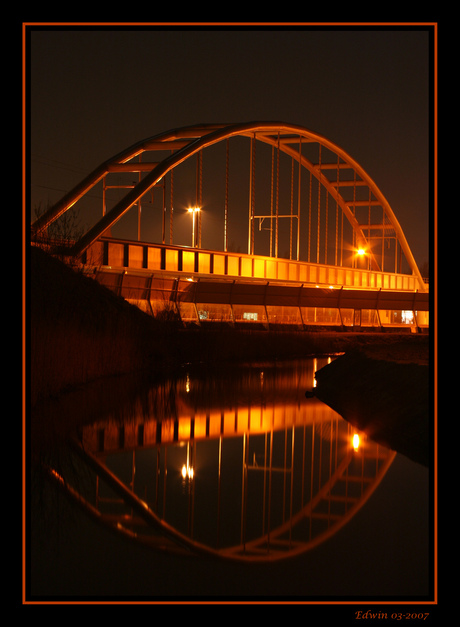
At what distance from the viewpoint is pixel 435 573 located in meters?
4.96

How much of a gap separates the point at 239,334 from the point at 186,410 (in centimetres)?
1654

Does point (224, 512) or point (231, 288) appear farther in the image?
point (231, 288)

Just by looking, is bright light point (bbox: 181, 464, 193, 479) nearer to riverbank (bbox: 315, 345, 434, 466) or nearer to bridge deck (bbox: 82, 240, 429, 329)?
riverbank (bbox: 315, 345, 434, 466)

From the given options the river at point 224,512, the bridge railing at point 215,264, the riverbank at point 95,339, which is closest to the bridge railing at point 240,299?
the bridge railing at point 215,264

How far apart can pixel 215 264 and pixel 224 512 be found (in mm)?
34309

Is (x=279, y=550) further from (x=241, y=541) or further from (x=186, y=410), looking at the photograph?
(x=186, y=410)

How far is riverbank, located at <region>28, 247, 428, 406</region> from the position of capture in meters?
14.0

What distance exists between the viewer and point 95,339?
1734 centimetres

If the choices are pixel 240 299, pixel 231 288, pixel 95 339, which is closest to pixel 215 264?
pixel 240 299

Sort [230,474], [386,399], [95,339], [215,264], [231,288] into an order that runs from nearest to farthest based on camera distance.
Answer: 1. [230,474]
2. [386,399]
3. [95,339]
4. [231,288]
5. [215,264]

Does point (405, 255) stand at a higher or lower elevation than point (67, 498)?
higher

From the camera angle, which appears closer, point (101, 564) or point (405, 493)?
point (101, 564)

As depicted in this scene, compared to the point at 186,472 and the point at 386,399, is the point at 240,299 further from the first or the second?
the point at 186,472

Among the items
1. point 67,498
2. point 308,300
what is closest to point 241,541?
point 67,498
